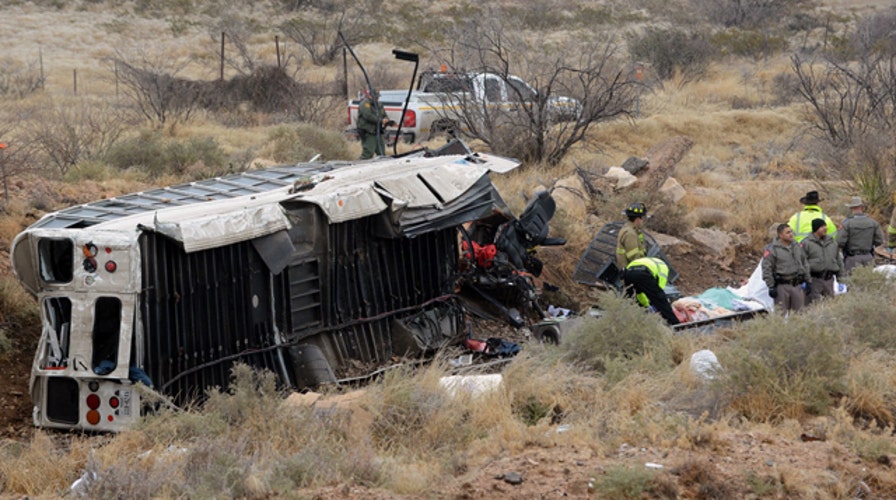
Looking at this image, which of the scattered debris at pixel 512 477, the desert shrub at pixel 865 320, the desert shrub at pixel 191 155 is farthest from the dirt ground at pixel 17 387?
the desert shrub at pixel 865 320

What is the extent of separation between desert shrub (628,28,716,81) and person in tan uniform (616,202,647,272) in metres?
22.2

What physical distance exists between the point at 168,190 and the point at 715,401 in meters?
5.43

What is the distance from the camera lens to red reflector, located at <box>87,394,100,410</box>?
817 cm

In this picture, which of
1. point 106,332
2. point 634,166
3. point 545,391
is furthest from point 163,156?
point 545,391

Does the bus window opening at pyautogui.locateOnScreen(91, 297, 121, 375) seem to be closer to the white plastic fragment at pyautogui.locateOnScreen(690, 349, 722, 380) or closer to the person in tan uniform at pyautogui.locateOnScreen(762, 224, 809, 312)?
the white plastic fragment at pyautogui.locateOnScreen(690, 349, 722, 380)

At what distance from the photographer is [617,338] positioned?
9.32 metres

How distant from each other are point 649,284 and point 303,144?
10116 millimetres

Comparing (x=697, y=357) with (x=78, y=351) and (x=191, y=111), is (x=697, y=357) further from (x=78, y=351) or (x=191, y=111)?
(x=191, y=111)

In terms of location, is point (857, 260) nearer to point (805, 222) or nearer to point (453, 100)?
point (805, 222)

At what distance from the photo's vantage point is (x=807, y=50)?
1480 inches

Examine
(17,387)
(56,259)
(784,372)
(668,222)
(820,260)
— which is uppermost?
(56,259)

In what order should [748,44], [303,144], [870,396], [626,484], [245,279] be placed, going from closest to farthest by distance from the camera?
[626,484] → [870,396] → [245,279] → [303,144] → [748,44]

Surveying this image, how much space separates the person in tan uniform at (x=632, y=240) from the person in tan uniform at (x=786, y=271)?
139cm

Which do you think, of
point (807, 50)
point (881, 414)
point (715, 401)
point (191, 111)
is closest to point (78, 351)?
point (715, 401)
